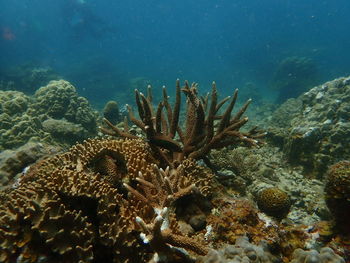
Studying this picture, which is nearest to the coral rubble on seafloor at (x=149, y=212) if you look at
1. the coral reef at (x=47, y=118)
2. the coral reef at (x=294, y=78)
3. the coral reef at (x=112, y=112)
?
the coral reef at (x=47, y=118)

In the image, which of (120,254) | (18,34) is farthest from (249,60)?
(120,254)

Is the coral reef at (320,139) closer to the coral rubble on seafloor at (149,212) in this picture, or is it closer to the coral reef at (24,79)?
the coral rubble on seafloor at (149,212)

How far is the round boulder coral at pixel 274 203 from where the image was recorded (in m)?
3.91

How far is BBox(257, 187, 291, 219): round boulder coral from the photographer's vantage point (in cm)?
391

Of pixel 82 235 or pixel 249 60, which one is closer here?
pixel 82 235

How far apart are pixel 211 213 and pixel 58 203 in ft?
6.44

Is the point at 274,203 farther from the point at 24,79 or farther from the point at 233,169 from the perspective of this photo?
the point at 24,79

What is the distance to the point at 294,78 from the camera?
94.5 ft

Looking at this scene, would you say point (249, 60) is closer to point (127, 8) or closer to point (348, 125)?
point (348, 125)

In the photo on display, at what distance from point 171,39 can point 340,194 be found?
138 m

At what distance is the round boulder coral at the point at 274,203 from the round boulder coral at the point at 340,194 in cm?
64

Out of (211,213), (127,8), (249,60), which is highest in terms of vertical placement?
(127,8)

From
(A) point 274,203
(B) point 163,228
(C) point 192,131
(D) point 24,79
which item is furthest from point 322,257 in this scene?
(D) point 24,79

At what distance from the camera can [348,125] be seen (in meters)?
7.08
